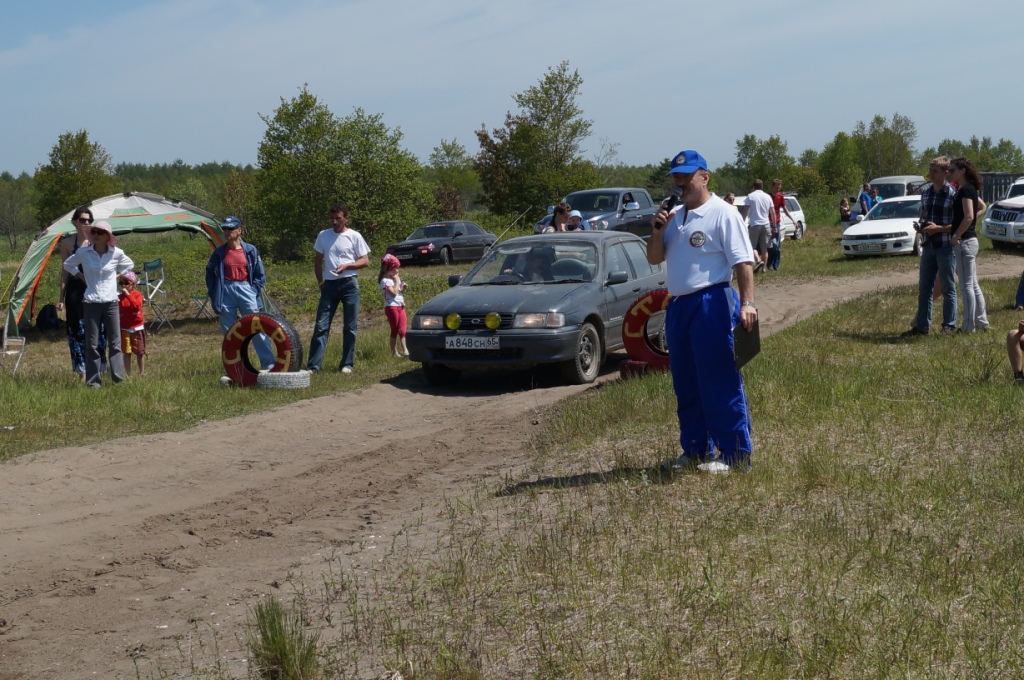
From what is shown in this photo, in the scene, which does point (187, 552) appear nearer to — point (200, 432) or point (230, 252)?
point (200, 432)

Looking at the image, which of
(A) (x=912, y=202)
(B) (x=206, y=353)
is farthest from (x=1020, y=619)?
(A) (x=912, y=202)

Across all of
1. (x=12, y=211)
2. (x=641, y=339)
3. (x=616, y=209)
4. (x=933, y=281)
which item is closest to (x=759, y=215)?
(x=616, y=209)

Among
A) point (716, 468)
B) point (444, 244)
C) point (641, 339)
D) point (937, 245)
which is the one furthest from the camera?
point (444, 244)

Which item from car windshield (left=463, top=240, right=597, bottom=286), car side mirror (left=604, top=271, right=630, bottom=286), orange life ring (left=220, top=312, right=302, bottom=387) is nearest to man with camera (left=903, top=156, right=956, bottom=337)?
car side mirror (left=604, top=271, right=630, bottom=286)

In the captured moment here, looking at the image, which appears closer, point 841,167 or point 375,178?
point 375,178

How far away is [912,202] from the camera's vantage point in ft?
94.6

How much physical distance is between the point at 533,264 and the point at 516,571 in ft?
25.6

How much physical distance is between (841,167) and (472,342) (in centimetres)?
7829

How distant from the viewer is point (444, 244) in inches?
1362

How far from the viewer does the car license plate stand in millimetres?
12000

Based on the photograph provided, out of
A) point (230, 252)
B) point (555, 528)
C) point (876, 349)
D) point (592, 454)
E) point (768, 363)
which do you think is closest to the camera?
point (555, 528)

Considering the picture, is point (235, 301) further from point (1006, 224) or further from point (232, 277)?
point (1006, 224)

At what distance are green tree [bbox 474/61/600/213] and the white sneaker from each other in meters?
42.4

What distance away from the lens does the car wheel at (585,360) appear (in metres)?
Answer: 12.1
